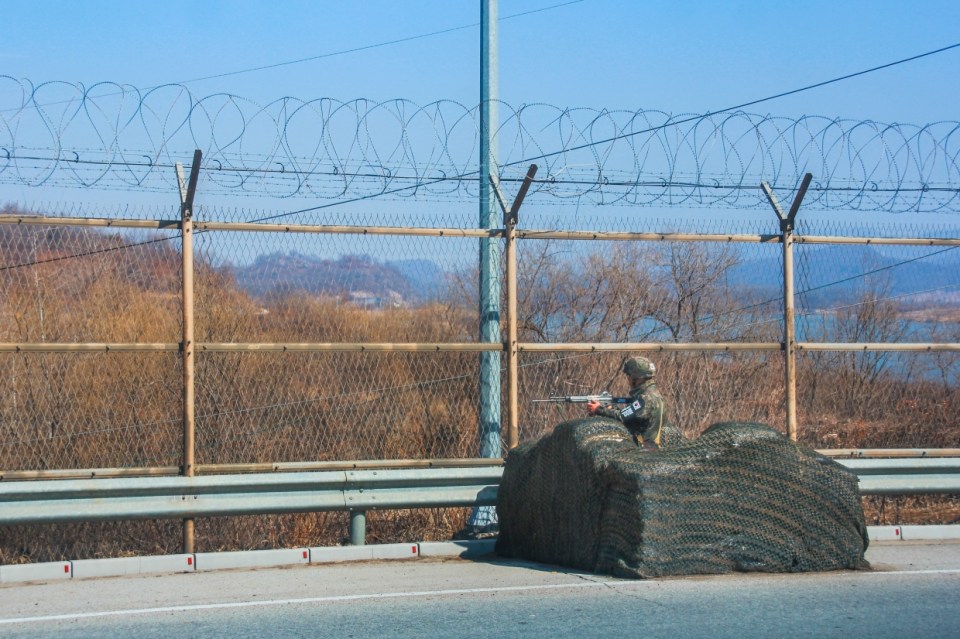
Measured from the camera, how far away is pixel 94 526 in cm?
915

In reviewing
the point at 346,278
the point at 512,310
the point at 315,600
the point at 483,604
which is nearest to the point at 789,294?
the point at 512,310

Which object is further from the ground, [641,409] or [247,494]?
[641,409]

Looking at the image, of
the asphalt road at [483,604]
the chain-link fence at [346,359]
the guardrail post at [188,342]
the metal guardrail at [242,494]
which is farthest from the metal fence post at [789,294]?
the guardrail post at [188,342]

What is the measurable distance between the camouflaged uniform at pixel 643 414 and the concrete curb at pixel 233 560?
5.05 ft

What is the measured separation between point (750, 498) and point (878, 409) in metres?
3.56

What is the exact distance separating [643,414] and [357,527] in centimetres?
241

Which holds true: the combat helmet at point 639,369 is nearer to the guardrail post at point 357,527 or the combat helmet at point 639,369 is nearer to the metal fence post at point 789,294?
the metal fence post at point 789,294

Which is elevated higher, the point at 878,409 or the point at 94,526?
the point at 878,409

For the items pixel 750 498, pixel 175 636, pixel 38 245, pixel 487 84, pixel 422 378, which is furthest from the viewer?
pixel 487 84

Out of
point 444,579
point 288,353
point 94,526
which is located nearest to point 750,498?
point 444,579

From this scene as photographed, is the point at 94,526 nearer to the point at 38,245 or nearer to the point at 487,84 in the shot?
the point at 38,245

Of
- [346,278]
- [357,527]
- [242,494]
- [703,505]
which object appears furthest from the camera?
[346,278]

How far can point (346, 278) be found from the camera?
9336 mm

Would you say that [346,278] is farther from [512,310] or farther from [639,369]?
[639,369]
